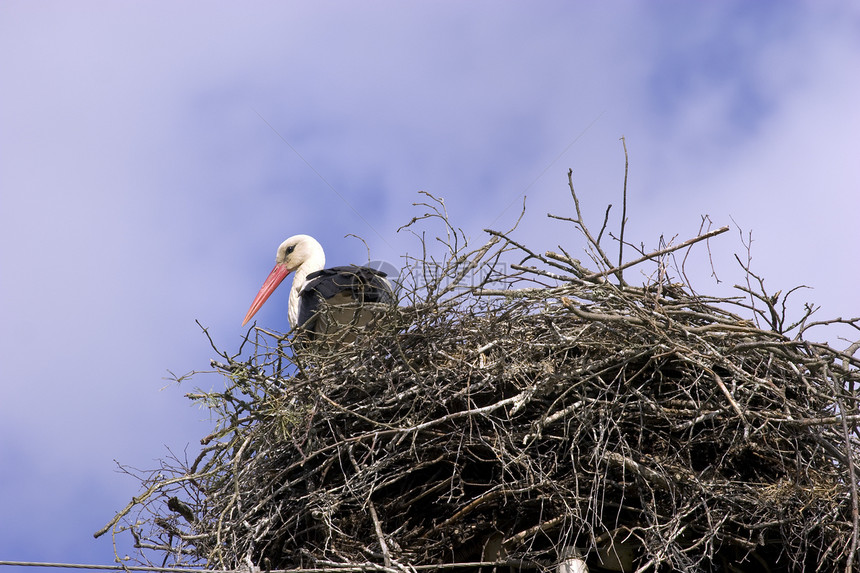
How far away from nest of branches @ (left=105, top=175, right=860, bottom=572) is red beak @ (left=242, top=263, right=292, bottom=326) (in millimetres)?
3450

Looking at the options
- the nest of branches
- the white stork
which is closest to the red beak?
the white stork

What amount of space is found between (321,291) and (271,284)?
206 centimetres

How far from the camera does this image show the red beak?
7812mm

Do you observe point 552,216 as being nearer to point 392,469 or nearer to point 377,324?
point 377,324

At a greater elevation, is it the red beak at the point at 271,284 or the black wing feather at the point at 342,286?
the red beak at the point at 271,284

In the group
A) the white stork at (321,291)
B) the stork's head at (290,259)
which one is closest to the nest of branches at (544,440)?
the white stork at (321,291)

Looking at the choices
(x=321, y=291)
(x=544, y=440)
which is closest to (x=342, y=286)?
(x=321, y=291)

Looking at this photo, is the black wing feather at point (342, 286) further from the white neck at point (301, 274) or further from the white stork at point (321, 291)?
the white neck at point (301, 274)

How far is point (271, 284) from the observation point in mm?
7945

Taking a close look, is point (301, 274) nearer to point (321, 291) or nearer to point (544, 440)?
point (321, 291)

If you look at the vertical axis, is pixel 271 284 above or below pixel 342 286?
above

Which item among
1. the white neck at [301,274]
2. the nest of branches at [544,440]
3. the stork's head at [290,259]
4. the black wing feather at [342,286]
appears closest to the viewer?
the nest of branches at [544,440]

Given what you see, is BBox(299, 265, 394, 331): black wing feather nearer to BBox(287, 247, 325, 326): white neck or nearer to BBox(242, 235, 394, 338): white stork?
BBox(242, 235, 394, 338): white stork

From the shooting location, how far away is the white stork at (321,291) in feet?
15.3
